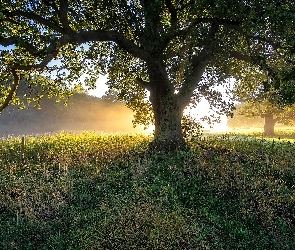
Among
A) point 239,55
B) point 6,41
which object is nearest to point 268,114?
point 239,55

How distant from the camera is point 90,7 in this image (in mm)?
16672

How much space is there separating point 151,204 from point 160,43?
9833 millimetres

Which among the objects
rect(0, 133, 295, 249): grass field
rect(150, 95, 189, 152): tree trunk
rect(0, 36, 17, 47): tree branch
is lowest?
rect(0, 133, 295, 249): grass field

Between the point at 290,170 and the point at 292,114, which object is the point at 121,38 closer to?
the point at 290,170

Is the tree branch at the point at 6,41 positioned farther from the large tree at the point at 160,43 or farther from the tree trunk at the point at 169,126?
the tree trunk at the point at 169,126

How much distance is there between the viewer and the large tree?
1288 cm

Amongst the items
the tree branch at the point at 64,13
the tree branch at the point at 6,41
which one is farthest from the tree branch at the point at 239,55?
the tree branch at the point at 6,41

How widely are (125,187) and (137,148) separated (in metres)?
6.75

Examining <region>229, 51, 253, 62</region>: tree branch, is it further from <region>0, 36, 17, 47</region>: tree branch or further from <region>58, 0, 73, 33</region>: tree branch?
<region>0, 36, 17, 47</region>: tree branch

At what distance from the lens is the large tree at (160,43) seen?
12875mm

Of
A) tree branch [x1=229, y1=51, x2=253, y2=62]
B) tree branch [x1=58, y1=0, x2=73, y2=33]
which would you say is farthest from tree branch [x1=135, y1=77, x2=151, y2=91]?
tree branch [x1=58, y1=0, x2=73, y2=33]

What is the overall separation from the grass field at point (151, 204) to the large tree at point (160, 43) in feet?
15.2

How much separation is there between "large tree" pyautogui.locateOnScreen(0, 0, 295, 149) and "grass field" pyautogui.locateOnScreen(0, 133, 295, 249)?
182 inches

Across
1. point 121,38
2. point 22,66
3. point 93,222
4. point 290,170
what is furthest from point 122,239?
point 121,38
